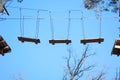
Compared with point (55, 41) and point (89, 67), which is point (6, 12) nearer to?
point (55, 41)

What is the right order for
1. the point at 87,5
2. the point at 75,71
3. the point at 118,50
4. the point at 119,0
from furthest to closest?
the point at 75,71 < the point at 87,5 < the point at 119,0 < the point at 118,50

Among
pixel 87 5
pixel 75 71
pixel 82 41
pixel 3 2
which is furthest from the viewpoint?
pixel 75 71

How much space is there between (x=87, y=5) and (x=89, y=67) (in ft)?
18.4

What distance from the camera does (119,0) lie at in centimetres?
1656

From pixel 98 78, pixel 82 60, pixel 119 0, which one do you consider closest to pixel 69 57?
pixel 82 60

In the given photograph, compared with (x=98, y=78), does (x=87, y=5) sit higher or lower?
higher

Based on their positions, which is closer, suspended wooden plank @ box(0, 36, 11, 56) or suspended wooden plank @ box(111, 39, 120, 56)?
suspended wooden plank @ box(111, 39, 120, 56)

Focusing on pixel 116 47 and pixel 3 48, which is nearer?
pixel 116 47

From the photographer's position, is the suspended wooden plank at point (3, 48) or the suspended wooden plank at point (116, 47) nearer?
the suspended wooden plank at point (116, 47)

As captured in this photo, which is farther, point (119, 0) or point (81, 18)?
point (119, 0)

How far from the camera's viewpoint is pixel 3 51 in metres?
13.7

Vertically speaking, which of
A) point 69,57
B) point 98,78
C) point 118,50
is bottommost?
point 98,78

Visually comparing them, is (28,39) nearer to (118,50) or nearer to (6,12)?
(6,12)

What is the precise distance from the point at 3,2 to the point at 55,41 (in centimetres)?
302
